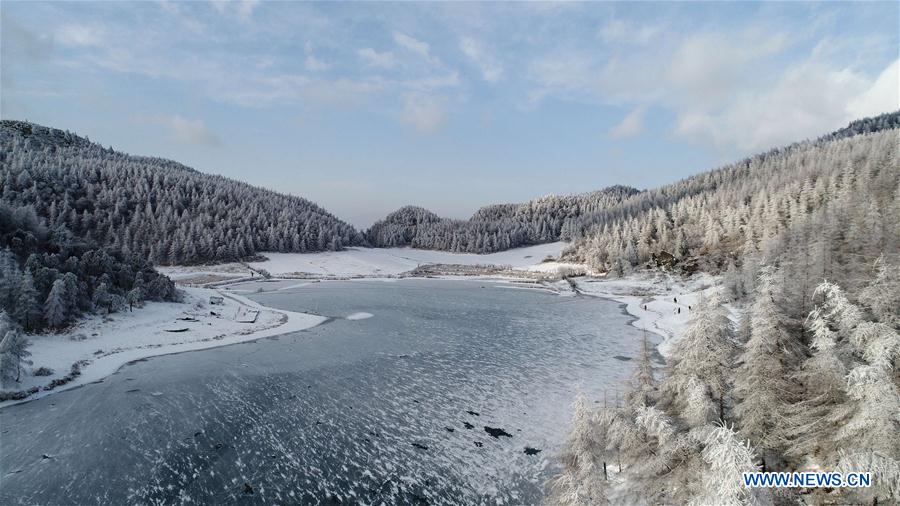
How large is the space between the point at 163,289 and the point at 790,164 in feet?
631

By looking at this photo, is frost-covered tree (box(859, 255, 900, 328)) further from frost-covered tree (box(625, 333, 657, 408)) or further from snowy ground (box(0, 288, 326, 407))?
snowy ground (box(0, 288, 326, 407))

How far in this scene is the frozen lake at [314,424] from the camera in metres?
16.9

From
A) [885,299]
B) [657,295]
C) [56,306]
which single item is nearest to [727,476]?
[885,299]

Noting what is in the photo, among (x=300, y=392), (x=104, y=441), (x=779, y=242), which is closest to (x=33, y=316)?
(x=104, y=441)

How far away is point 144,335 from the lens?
38.9 metres

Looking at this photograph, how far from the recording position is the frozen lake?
1688 centimetres

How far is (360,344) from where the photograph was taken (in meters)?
41.0

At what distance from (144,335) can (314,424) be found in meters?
27.2

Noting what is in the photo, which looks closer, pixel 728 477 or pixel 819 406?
pixel 728 477

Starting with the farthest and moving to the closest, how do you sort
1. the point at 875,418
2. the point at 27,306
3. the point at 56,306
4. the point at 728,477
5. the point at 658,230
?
the point at 658,230 < the point at 56,306 < the point at 27,306 < the point at 875,418 < the point at 728,477

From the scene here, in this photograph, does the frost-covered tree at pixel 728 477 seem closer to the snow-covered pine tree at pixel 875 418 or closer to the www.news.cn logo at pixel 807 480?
the www.news.cn logo at pixel 807 480

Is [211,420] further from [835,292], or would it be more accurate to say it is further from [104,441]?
[835,292]

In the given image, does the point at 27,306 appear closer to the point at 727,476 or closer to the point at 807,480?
the point at 727,476

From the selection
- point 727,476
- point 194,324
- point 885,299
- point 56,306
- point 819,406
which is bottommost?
point 194,324
